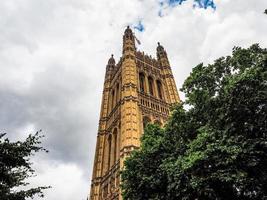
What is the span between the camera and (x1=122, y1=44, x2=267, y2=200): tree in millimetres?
10914

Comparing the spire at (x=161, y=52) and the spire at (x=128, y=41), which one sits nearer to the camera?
the spire at (x=128, y=41)

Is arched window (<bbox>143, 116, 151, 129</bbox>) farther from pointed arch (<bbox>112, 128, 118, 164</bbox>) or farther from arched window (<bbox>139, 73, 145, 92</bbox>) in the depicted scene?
arched window (<bbox>139, 73, 145, 92</bbox>)

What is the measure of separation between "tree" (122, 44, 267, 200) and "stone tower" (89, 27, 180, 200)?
1594cm

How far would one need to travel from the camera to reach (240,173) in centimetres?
1045

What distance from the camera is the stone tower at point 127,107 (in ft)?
104

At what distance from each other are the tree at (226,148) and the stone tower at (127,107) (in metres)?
15.9

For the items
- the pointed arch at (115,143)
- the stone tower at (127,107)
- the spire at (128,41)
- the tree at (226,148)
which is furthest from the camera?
the spire at (128,41)

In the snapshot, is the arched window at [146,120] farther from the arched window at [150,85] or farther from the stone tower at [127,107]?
the arched window at [150,85]

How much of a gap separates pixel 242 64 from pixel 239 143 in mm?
4430

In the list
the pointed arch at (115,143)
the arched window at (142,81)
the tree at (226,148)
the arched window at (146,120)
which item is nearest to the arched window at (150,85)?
the arched window at (142,81)

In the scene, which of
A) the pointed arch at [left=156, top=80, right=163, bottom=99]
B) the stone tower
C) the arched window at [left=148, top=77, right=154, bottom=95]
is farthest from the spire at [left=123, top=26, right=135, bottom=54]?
the pointed arch at [left=156, top=80, right=163, bottom=99]

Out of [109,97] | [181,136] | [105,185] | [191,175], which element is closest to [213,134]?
[191,175]

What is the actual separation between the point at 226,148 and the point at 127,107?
24.9 m

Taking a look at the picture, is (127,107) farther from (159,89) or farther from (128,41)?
(128,41)
